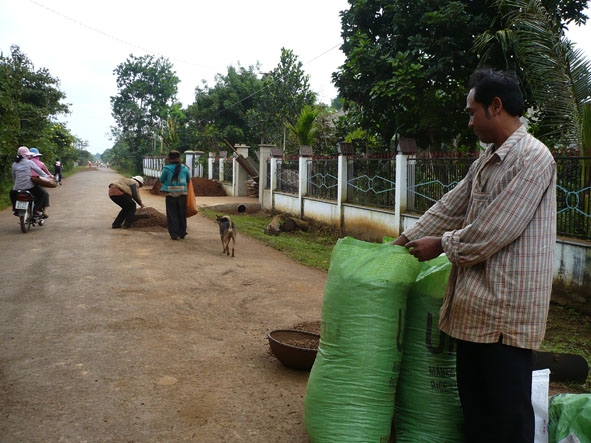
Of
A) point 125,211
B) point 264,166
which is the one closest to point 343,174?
point 125,211

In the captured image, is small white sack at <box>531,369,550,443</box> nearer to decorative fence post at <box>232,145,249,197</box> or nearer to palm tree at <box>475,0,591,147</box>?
palm tree at <box>475,0,591,147</box>

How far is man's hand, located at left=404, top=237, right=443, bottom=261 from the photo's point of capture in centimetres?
242

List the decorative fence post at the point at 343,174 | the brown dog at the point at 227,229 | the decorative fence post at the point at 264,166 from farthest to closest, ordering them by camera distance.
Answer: the decorative fence post at the point at 264,166 < the decorative fence post at the point at 343,174 < the brown dog at the point at 227,229

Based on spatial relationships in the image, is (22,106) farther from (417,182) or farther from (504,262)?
(504,262)

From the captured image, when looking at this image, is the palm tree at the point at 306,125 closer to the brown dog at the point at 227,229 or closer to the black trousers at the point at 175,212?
the black trousers at the point at 175,212

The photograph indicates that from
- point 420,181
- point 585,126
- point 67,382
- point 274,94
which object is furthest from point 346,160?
point 274,94

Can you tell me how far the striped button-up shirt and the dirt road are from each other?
1.45 meters

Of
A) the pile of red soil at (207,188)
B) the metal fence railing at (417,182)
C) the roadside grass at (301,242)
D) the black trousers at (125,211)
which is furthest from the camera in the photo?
the pile of red soil at (207,188)

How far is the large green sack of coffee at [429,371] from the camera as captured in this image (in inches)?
107

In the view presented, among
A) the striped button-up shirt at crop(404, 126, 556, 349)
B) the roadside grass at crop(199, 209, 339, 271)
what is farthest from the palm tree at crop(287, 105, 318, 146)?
the striped button-up shirt at crop(404, 126, 556, 349)

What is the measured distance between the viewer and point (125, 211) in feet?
39.0

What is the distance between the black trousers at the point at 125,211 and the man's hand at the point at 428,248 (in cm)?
992

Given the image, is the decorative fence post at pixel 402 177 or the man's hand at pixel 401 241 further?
the decorative fence post at pixel 402 177

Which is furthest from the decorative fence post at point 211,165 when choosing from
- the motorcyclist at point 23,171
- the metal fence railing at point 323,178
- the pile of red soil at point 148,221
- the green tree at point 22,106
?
the motorcyclist at point 23,171
